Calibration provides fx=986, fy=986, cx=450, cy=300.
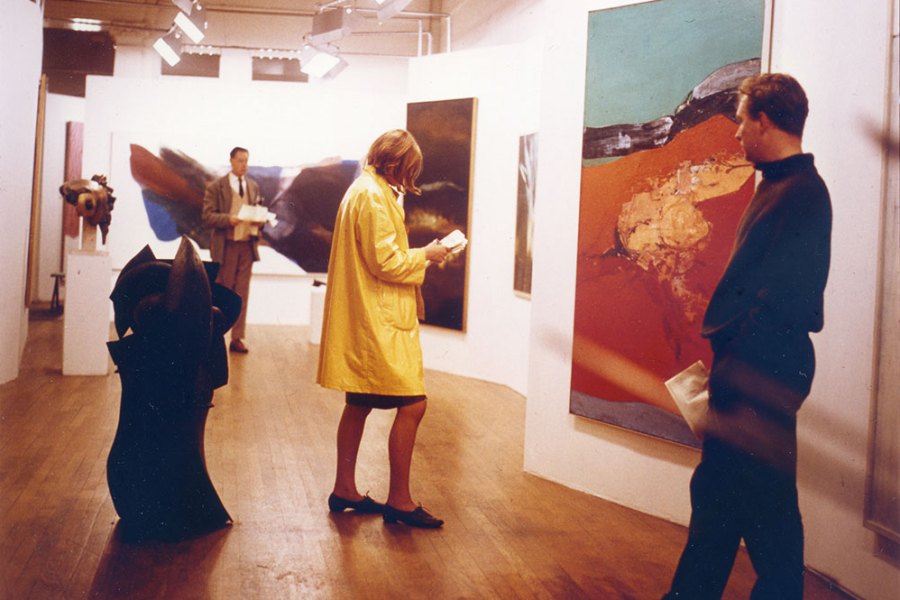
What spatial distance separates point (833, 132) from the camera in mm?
3703

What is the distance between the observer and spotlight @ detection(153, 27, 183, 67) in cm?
1114

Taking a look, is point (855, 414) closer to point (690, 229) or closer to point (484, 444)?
→ point (690, 229)

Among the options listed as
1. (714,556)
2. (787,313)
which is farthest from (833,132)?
(714,556)

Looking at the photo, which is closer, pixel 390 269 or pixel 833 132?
pixel 833 132

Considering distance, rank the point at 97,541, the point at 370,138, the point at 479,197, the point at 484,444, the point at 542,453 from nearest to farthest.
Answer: the point at 97,541 → the point at 542,453 → the point at 484,444 → the point at 479,197 → the point at 370,138

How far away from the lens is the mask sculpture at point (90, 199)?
8.14 m

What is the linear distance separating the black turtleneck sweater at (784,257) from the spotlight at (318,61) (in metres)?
8.98

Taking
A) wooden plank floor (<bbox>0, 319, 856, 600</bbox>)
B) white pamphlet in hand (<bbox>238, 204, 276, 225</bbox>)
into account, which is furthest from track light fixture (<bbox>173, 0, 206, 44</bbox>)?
wooden plank floor (<bbox>0, 319, 856, 600</bbox>)

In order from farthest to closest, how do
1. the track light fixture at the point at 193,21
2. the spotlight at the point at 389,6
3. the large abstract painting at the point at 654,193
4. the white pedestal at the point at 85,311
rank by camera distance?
the track light fixture at the point at 193,21, the spotlight at the point at 389,6, the white pedestal at the point at 85,311, the large abstract painting at the point at 654,193

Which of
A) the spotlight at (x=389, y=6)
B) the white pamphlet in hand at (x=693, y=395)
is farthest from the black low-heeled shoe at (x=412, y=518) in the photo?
the spotlight at (x=389, y=6)

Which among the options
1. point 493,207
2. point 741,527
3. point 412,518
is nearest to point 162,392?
point 412,518

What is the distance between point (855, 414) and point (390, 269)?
6.18 ft

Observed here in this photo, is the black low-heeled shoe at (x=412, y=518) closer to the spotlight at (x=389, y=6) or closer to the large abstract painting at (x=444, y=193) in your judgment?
the large abstract painting at (x=444, y=193)

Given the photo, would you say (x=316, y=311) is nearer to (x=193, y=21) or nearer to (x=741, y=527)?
(x=193, y=21)
